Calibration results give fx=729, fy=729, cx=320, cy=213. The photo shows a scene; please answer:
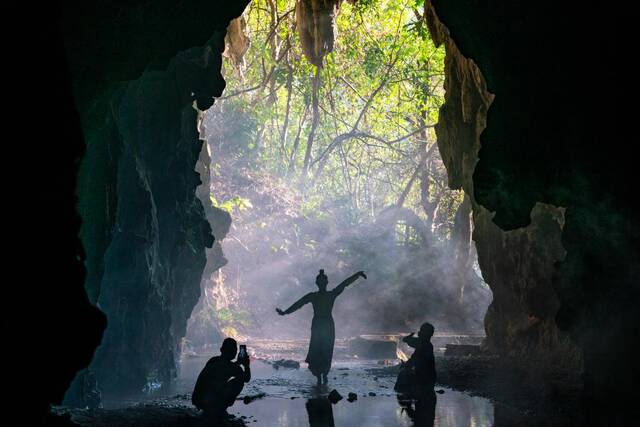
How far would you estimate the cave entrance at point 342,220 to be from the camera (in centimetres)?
2900

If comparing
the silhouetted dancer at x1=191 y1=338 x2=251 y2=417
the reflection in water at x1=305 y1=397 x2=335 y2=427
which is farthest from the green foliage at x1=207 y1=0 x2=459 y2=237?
the silhouetted dancer at x1=191 y1=338 x2=251 y2=417

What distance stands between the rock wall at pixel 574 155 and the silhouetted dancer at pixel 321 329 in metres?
4.52

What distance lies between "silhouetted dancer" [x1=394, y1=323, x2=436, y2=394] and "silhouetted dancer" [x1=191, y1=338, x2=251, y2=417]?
3505 millimetres

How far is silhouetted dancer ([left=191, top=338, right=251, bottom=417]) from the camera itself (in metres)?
9.43

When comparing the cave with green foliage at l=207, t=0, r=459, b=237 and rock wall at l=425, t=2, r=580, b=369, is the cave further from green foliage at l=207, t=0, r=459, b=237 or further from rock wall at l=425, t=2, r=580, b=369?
green foliage at l=207, t=0, r=459, b=237

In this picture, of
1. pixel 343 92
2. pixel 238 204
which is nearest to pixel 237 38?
pixel 238 204

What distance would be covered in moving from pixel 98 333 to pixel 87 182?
5.31 m

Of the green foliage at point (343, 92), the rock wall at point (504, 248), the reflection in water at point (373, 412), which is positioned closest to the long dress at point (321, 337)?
the reflection in water at point (373, 412)

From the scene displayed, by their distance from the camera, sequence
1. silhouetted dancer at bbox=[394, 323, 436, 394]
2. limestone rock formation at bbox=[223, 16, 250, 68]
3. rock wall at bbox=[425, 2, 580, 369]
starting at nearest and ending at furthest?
silhouetted dancer at bbox=[394, 323, 436, 394], rock wall at bbox=[425, 2, 580, 369], limestone rock formation at bbox=[223, 16, 250, 68]

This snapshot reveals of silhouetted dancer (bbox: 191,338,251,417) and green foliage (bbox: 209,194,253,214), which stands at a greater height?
green foliage (bbox: 209,194,253,214)

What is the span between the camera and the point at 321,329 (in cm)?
1422

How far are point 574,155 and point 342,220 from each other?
3025cm

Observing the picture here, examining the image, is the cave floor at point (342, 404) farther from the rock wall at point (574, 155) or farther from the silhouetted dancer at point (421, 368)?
the rock wall at point (574, 155)

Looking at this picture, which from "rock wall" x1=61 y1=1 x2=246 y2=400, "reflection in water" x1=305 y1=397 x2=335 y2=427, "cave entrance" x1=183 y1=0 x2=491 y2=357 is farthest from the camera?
"cave entrance" x1=183 y1=0 x2=491 y2=357
